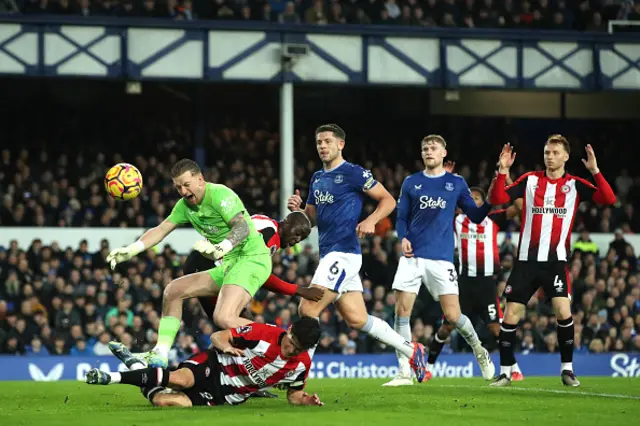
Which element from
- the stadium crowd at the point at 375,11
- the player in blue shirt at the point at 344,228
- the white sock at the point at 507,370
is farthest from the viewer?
the stadium crowd at the point at 375,11

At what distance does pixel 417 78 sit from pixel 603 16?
A: 6202mm

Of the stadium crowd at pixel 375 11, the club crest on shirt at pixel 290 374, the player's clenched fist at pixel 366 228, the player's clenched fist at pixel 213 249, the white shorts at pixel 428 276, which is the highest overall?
the stadium crowd at pixel 375 11

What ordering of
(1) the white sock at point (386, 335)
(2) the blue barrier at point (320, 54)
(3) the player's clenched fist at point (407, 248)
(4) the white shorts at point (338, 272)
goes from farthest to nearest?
1. (2) the blue barrier at point (320, 54)
2. (3) the player's clenched fist at point (407, 248)
3. (1) the white sock at point (386, 335)
4. (4) the white shorts at point (338, 272)

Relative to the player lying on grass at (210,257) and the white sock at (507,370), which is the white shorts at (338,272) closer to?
the player lying on grass at (210,257)

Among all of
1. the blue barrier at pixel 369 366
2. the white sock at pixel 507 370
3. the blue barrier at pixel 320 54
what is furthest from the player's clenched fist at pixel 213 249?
the blue barrier at pixel 320 54

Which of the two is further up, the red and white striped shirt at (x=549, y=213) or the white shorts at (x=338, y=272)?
the red and white striped shirt at (x=549, y=213)

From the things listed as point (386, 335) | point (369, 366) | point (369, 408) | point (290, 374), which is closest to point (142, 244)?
point (290, 374)

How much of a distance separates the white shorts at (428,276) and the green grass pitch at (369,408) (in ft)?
3.66

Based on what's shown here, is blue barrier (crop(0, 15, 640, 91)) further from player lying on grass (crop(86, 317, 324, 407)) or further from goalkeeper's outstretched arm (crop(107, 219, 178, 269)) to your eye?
player lying on grass (crop(86, 317, 324, 407))

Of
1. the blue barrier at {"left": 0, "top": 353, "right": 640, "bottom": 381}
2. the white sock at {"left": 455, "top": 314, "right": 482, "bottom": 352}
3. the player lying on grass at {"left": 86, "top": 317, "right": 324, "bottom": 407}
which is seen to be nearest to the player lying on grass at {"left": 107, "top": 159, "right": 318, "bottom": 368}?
the player lying on grass at {"left": 86, "top": 317, "right": 324, "bottom": 407}

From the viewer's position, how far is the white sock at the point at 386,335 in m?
12.5

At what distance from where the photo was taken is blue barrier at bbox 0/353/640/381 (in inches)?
761

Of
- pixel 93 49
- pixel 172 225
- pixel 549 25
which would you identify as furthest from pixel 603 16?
pixel 172 225

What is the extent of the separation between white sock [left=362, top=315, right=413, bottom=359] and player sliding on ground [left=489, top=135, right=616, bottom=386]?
4.46 ft
